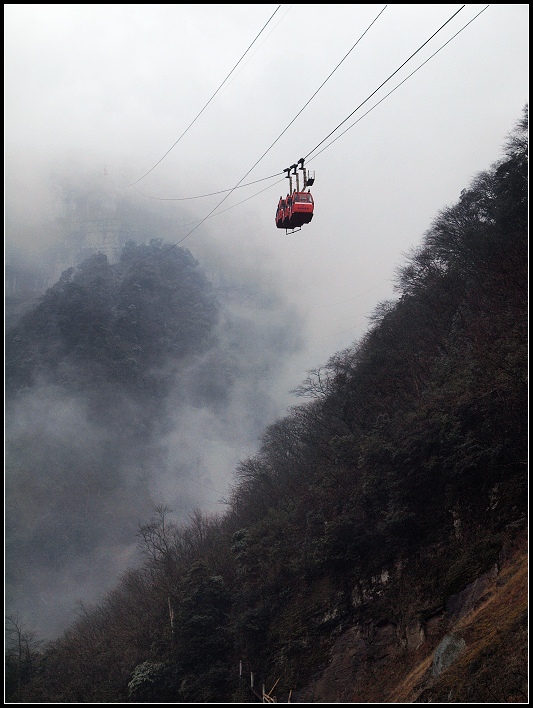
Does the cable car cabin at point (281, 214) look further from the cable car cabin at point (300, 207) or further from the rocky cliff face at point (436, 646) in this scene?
the rocky cliff face at point (436, 646)

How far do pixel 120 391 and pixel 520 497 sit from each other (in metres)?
101

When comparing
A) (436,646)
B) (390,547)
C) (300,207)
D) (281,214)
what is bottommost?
(436,646)

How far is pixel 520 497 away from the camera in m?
19.8

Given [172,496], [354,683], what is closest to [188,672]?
[354,683]

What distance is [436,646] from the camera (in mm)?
18703

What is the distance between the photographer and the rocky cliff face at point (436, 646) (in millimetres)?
13281

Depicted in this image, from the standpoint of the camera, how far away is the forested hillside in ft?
63.3

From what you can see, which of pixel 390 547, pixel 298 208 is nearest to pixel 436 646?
pixel 390 547

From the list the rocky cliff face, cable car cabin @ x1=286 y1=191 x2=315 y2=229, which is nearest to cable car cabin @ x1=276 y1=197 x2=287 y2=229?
cable car cabin @ x1=286 y1=191 x2=315 y2=229

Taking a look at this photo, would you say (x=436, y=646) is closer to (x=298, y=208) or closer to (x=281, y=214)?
(x=298, y=208)

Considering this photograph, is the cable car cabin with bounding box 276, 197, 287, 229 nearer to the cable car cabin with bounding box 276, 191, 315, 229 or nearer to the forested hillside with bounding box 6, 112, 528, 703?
the cable car cabin with bounding box 276, 191, 315, 229

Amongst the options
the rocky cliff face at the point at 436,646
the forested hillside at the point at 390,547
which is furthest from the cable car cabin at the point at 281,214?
the rocky cliff face at the point at 436,646

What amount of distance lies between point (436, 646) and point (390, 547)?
5713 mm

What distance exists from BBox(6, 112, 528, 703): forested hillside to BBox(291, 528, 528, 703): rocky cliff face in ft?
0.22
